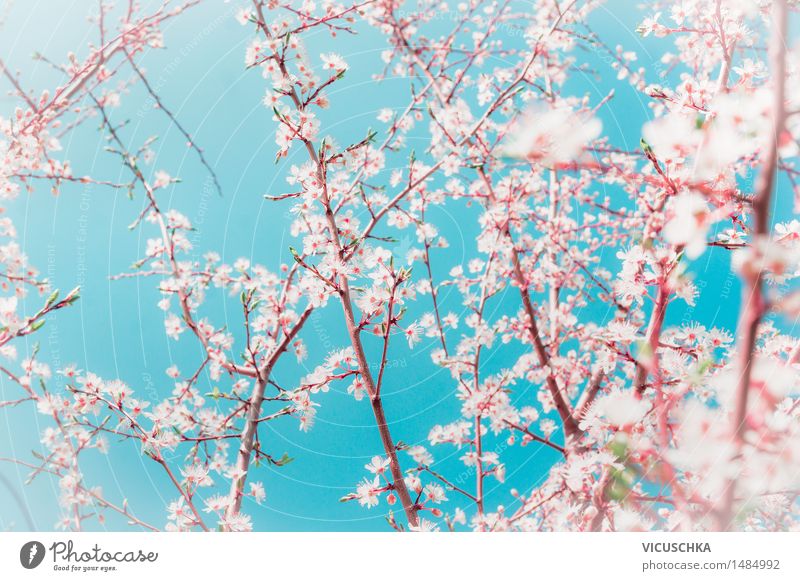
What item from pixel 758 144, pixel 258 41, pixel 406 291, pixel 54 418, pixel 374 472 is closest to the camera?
pixel 758 144

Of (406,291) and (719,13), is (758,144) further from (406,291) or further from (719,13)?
(406,291)

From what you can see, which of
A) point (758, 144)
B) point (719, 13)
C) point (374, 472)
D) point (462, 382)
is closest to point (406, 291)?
point (462, 382)

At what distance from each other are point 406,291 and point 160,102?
6.14 ft

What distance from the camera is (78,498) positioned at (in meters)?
2.19
